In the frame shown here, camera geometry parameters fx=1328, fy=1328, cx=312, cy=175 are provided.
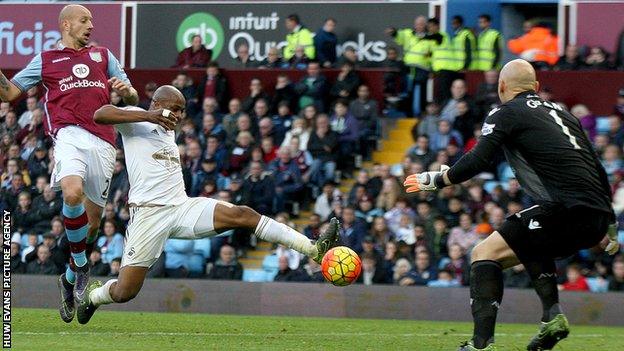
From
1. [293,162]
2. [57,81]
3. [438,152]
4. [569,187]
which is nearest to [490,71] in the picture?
[438,152]

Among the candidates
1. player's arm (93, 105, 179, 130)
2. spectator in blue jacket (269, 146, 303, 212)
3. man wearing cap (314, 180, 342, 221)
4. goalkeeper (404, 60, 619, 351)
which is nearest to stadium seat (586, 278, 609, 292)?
man wearing cap (314, 180, 342, 221)

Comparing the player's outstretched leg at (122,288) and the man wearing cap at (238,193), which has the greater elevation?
the man wearing cap at (238,193)

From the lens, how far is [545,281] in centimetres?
1032

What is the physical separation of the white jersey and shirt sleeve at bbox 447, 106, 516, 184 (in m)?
2.86

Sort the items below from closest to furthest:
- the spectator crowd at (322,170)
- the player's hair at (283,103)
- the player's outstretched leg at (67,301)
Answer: the player's outstretched leg at (67,301) → the spectator crowd at (322,170) → the player's hair at (283,103)

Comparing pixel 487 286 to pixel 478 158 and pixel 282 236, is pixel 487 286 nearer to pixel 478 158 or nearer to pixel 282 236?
pixel 478 158

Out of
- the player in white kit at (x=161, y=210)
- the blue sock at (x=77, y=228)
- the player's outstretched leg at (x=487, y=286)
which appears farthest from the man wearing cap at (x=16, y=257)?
the player's outstretched leg at (x=487, y=286)

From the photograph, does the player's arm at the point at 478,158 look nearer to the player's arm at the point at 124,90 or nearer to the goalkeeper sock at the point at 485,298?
Answer: the goalkeeper sock at the point at 485,298

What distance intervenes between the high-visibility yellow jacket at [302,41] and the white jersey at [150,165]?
36.6ft

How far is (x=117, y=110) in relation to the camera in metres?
11.2

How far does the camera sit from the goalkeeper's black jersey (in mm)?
9688

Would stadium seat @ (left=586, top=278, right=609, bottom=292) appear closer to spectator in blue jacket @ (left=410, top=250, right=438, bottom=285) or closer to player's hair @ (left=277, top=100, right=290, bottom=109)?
spectator in blue jacket @ (left=410, top=250, right=438, bottom=285)

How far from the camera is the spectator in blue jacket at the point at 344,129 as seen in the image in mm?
21062

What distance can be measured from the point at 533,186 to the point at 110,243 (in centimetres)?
1145
